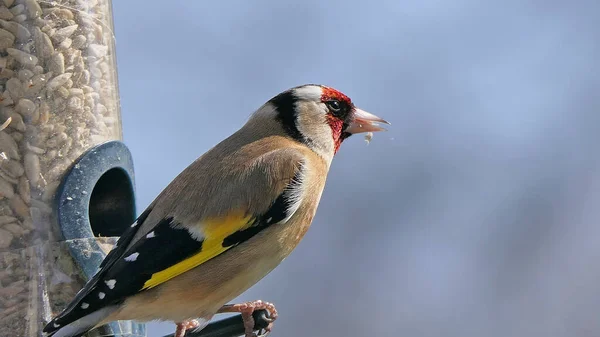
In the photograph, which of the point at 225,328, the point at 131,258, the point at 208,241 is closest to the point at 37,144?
the point at 131,258

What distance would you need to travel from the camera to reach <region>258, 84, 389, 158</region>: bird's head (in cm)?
526

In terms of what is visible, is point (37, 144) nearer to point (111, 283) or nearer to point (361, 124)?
point (111, 283)

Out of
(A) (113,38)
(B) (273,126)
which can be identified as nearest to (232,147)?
(B) (273,126)

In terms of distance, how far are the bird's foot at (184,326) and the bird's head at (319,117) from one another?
792 millimetres

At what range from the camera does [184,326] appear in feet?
16.3

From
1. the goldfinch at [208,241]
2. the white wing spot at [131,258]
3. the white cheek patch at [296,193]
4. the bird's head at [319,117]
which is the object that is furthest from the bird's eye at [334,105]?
the white wing spot at [131,258]

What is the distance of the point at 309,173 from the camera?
16.2ft

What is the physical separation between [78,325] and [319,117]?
1397 millimetres

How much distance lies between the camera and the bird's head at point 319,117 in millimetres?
5258

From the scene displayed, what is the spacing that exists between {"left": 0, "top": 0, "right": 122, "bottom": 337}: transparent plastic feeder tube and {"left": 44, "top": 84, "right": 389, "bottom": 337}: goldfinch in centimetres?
28

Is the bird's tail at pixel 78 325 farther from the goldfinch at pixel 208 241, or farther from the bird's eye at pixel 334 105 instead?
Answer: the bird's eye at pixel 334 105

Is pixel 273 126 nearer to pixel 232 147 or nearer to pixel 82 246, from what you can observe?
pixel 232 147

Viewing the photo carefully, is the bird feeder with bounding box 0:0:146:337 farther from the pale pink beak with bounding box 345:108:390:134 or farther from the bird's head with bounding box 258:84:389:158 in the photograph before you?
the pale pink beak with bounding box 345:108:390:134

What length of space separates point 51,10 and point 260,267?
1.18 m
